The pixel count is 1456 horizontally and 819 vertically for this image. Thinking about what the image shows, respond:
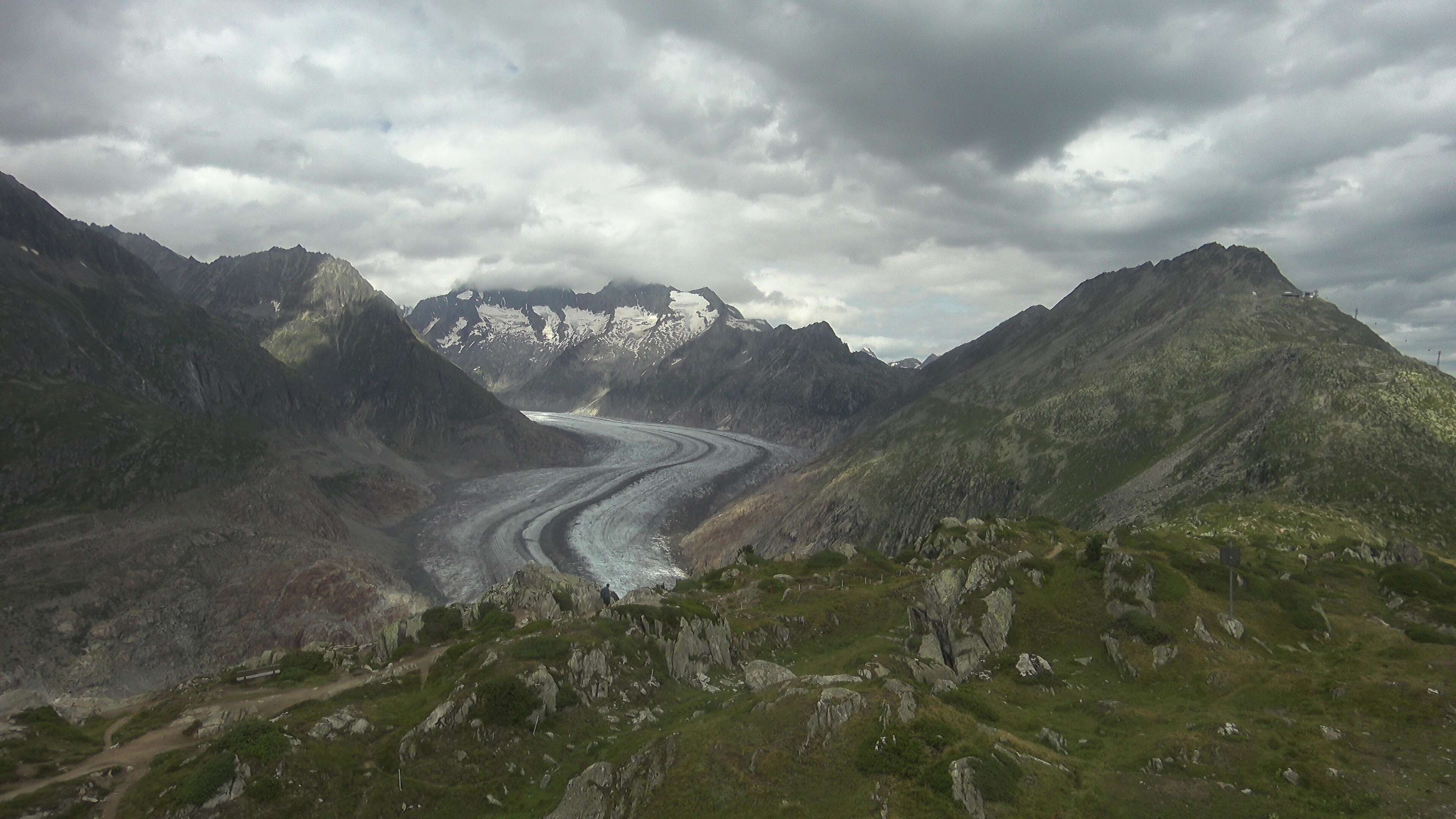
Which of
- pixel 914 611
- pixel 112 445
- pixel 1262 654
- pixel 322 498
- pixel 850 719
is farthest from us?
pixel 322 498

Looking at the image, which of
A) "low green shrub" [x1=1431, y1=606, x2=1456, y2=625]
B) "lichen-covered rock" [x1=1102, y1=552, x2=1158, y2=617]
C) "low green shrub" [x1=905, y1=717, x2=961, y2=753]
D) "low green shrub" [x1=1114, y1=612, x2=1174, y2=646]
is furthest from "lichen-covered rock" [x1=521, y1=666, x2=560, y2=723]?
"low green shrub" [x1=1431, y1=606, x2=1456, y2=625]

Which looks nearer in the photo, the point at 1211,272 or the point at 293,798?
the point at 293,798

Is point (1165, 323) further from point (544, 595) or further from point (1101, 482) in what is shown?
point (544, 595)

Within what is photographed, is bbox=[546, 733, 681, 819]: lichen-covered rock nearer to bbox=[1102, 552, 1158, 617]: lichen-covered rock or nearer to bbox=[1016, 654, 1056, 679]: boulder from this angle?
bbox=[1016, 654, 1056, 679]: boulder

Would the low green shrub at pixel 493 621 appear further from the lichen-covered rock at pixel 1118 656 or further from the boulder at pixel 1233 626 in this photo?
the boulder at pixel 1233 626

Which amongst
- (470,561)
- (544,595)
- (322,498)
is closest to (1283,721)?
(544,595)

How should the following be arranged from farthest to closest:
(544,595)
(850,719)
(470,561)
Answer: (470,561), (544,595), (850,719)

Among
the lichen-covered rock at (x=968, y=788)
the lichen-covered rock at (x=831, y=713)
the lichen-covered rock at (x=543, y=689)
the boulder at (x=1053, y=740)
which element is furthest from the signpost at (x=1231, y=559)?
the lichen-covered rock at (x=543, y=689)

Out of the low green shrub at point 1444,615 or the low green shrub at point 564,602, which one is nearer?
the low green shrub at point 1444,615
